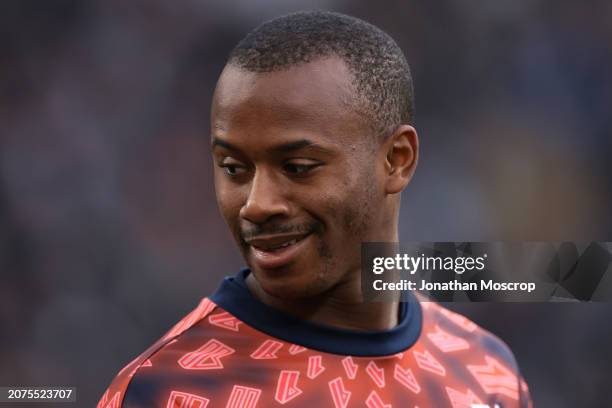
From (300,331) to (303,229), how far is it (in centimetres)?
33

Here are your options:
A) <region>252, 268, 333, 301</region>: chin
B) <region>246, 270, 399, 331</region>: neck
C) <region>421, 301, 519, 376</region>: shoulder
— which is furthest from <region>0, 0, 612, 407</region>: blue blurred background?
<region>252, 268, 333, 301</region>: chin

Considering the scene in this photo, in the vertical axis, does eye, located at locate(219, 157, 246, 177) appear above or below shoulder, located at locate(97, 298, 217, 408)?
above

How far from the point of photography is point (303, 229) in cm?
214

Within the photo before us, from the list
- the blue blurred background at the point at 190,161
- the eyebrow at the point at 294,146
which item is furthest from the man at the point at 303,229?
the blue blurred background at the point at 190,161

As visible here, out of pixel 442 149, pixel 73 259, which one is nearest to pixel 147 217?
pixel 73 259

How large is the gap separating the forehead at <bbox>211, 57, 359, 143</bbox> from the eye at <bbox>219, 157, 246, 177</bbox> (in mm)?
86

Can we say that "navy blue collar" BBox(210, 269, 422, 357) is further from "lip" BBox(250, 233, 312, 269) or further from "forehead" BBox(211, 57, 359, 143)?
"forehead" BBox(211, 57, 359, 143)

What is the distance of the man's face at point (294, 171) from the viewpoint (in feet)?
6.76

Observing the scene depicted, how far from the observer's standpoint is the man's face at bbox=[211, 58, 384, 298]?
206cm

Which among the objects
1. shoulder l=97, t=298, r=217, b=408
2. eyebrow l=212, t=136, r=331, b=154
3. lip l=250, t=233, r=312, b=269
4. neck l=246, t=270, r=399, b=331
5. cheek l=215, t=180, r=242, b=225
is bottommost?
shoulder l=97, t=298, r=217, b=408

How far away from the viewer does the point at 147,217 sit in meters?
5.91

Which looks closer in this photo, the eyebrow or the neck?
the eyebrow

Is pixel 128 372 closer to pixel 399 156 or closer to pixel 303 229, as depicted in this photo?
pixel 303 229

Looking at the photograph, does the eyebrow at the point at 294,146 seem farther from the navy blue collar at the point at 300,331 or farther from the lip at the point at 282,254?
the navy blue collar at the point at 300,331
